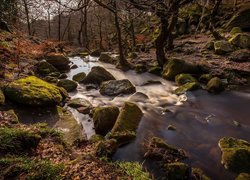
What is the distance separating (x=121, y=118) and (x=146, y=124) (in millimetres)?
1016

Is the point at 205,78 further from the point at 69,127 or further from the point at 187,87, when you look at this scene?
the point at 69,127

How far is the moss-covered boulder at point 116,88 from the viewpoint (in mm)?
11594

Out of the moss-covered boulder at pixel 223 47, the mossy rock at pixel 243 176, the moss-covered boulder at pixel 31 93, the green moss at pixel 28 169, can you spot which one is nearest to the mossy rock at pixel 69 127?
the moss-covered boulder at pixel 31 93

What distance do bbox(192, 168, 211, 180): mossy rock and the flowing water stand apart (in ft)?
0.72

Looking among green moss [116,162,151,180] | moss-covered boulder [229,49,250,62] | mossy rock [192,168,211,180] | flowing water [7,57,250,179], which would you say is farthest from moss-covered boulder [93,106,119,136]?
moss-covered boulder [229,49,250,62]

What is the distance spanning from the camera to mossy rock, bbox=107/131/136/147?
7109 mm

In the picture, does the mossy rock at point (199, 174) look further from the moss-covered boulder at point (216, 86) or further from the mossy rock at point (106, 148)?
the moss-covered boulder at point (216, 86)

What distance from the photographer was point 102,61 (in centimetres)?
2048

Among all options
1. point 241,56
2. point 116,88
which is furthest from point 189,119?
point 241,56

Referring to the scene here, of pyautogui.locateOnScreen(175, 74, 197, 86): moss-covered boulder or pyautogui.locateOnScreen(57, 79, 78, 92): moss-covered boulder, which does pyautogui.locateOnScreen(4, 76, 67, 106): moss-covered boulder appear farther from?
pyautogui.locateOnScreen(175, 74, 197, 86): moss-covered boulder

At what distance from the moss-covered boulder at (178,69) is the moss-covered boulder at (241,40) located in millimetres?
4027

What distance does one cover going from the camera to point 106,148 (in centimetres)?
634

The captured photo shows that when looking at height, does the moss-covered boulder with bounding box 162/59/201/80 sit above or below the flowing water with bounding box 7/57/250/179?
above

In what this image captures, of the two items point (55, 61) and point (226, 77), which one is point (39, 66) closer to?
point (55, 61)
